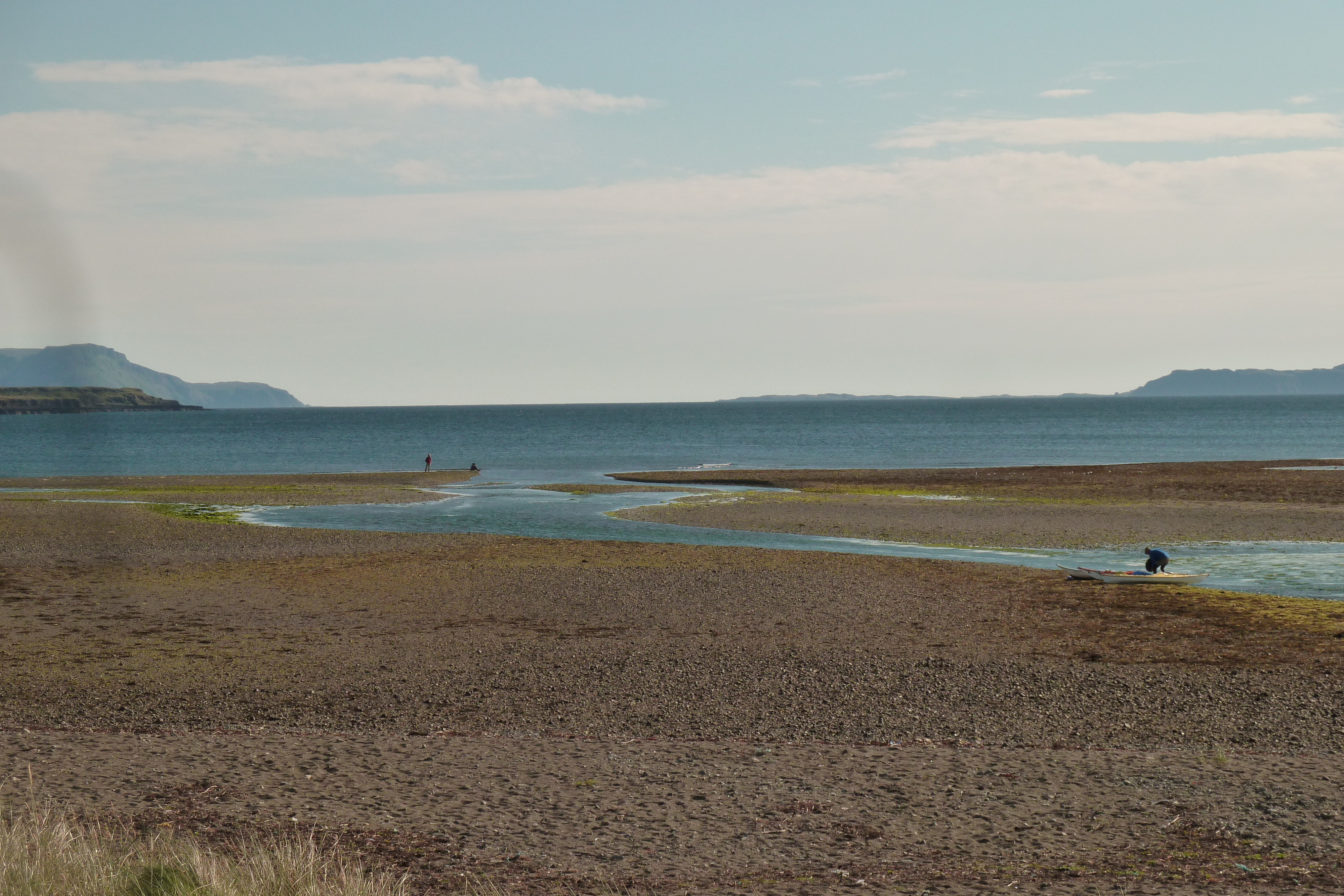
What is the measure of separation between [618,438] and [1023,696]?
128 metres

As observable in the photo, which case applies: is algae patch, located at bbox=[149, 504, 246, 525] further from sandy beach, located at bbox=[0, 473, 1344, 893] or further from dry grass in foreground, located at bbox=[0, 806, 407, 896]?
dry grass in foreground, located at bbox=[0, 806, 407, 896]

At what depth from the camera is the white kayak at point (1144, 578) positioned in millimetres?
27656

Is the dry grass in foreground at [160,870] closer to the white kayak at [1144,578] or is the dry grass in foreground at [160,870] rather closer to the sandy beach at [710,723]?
the sandy beach at [710,723]

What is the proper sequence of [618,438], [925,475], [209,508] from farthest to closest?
[618,438] < [925,475] < [209,508]

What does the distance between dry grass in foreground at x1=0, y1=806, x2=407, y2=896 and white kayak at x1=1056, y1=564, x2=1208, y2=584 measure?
2243cm

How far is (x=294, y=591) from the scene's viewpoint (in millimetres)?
27969

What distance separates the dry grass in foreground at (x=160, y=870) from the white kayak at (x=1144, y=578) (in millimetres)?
22432

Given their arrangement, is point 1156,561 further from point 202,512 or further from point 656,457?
point 656,457

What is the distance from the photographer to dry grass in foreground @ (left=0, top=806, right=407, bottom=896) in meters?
8.48

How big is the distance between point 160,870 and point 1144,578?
24.5 meters

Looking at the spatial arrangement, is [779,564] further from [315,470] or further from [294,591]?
[315,470]

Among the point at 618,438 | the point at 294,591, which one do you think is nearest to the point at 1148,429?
the point at 618,438

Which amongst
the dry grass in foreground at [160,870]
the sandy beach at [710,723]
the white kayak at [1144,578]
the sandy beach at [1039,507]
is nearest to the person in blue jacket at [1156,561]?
the white kayak at [1144,578]

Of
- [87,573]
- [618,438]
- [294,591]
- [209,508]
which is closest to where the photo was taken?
[294,591]
